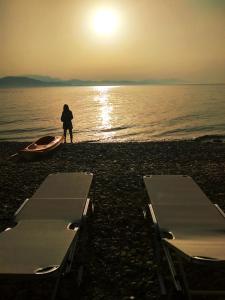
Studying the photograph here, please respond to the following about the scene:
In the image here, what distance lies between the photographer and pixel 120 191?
1040cm

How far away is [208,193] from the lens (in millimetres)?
10289

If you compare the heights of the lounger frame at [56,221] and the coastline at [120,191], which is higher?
the lounger frame at [56,221]

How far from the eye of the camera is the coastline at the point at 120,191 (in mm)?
5699

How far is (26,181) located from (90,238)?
5.61m

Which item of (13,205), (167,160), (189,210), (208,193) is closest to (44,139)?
(167,160)

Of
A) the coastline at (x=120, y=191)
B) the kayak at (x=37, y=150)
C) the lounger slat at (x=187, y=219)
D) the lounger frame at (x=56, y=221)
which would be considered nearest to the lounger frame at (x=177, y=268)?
the lounger slat at (x=187, y=219)

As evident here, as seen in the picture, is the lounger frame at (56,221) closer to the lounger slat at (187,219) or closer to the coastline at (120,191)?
the coastline at (120,191)

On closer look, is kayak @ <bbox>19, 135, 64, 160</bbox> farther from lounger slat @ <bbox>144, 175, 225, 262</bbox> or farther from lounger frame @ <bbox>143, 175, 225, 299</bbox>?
lounger frame @ <bbox>143, 175, 225, 299</bbox>

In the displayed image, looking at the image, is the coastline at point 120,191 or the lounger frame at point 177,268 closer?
the lounger frame at point 177,268

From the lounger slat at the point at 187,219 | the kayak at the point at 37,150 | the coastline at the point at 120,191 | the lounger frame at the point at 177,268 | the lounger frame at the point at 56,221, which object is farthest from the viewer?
the kayak at the point at 37,150

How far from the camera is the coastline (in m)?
5.70

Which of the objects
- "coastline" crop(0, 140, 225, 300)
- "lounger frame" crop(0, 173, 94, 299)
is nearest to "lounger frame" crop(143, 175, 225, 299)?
"coastline" crop(0, 140, 225, 300)

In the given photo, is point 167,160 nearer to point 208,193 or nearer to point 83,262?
point 208,193

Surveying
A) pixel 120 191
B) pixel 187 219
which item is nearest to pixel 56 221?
pixel 187 219
